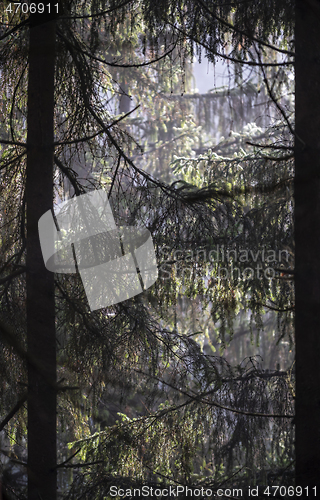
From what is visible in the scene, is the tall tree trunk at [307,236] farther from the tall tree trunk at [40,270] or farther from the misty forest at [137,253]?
the tall tree trunk at [40,270]

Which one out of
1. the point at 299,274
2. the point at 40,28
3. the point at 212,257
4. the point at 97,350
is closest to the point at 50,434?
the point at 97,350

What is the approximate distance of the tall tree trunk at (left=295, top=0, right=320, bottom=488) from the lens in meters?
2.92

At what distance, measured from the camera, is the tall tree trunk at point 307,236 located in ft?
9.59

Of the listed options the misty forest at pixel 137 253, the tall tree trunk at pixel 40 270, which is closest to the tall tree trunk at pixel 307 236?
the misty forest at pixel 137 253

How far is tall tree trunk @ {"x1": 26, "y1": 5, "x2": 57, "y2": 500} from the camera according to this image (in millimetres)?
3408

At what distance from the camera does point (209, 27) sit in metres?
3.43

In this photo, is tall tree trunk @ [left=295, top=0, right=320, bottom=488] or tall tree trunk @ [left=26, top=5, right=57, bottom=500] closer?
tall tree trunk @ [left=295, top=0, right=320, bottom=488]

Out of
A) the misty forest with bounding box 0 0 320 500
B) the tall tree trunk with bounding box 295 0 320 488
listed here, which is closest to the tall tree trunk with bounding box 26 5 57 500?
the misty forest with bounding box 0 0 320 500

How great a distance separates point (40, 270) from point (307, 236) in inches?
78.1

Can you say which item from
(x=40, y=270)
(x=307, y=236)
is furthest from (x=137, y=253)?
(x=307, y=236)

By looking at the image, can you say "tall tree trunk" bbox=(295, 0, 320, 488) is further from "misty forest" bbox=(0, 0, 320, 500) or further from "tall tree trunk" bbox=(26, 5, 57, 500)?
"tall tree trunk" bbox=(26, 5, 57, 500)

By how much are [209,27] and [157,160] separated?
35.2 ft

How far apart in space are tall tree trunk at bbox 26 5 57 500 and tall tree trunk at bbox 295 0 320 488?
1821 mm

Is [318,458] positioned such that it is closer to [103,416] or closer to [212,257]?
[212,257]
